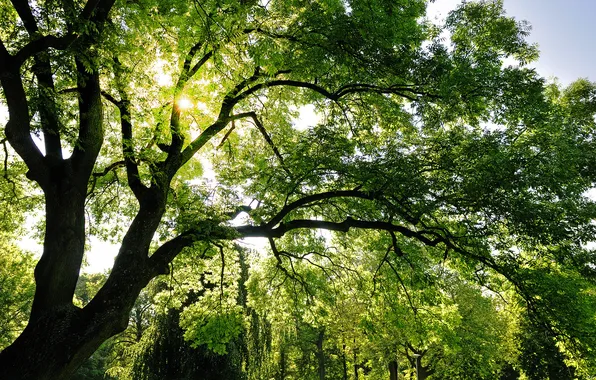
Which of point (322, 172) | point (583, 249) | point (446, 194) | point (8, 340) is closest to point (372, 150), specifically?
point (322, 172)

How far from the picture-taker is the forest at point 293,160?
488 cm

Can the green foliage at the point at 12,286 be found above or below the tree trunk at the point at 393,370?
above

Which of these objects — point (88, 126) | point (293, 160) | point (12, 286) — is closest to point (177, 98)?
point (88, 126)

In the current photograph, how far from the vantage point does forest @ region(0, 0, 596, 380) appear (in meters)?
4.88

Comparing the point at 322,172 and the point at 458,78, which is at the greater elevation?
the point at 458,78

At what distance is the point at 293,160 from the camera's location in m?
7.00

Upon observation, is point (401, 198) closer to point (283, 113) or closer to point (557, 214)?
point (557, 214)

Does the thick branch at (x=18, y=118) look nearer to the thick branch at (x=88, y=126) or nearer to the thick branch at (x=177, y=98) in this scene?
the thick branch at (x=88, y=126)

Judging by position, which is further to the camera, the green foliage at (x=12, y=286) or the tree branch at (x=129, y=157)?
the green foliage at (x=12, y=286)

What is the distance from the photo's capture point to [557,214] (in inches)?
201

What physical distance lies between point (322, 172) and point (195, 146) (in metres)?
2.56

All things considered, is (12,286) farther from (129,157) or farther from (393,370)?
(393,370)

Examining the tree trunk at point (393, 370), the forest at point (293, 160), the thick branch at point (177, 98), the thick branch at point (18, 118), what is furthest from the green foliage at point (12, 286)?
the tree trunk at point (393, 370)

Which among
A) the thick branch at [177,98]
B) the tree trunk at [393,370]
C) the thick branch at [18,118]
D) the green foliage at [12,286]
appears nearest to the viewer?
the thick branch at [18,118]
